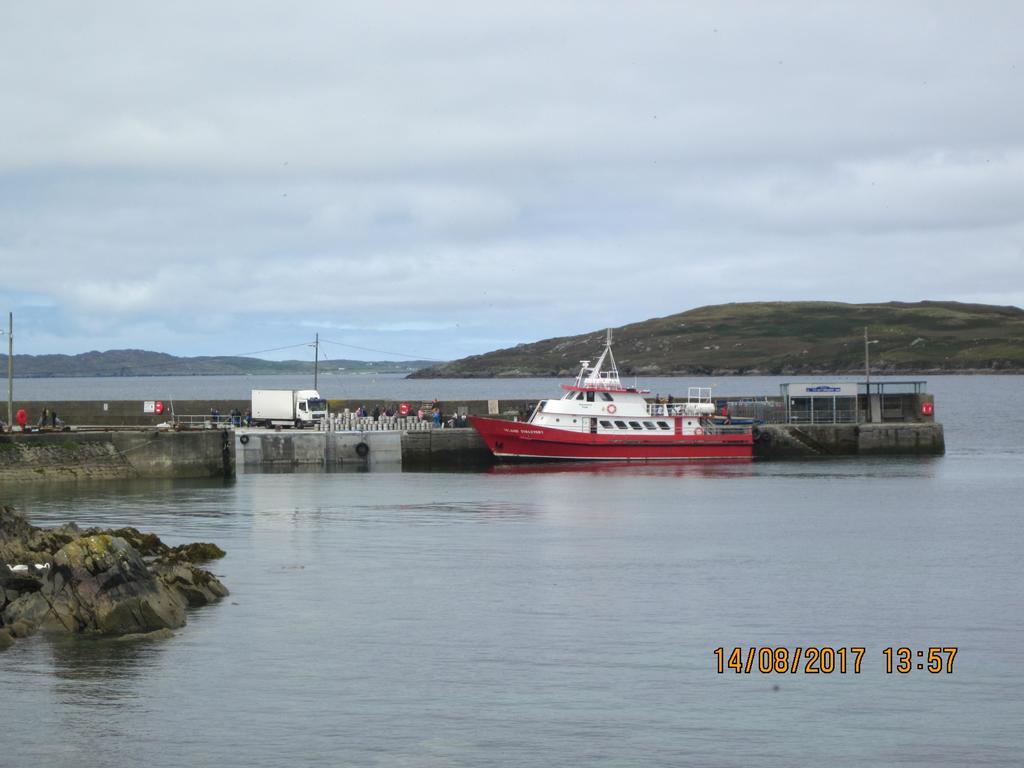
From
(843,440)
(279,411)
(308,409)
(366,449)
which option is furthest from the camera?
(308,409)

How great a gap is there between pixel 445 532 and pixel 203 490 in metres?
15.0

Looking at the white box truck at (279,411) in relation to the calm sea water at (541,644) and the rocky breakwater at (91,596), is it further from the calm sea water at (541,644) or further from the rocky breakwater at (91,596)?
the rocky breakwater at (91,596)

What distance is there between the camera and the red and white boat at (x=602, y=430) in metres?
A: 58.8

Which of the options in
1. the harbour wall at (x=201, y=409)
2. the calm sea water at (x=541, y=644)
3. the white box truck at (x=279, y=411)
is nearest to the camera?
the calm sea water at (x=541, y=644)

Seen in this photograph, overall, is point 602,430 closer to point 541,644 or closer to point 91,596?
point 541,644

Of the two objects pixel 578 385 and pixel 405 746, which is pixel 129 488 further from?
pixel 405 746

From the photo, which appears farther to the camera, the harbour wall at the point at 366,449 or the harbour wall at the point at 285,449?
the harbour wall at the point at 366,449

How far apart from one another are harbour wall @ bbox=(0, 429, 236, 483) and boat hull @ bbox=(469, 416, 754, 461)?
1295cm

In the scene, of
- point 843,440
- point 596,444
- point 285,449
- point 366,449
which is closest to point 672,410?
point 596,444

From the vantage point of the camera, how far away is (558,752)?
16.1 meters

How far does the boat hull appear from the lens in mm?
58469

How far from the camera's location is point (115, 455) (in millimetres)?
48344

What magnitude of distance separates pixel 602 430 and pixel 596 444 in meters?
0.79

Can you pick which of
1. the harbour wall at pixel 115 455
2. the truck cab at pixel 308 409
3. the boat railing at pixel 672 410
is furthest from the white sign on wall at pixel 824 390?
the harbour wall at pixel 115 455
